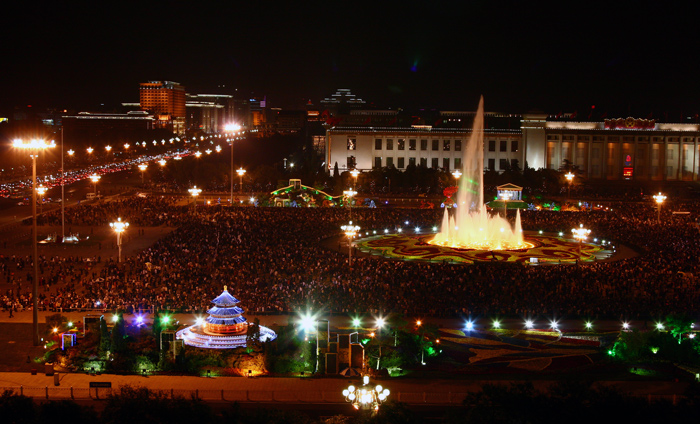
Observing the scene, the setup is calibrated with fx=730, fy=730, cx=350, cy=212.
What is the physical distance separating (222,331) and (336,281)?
932cm

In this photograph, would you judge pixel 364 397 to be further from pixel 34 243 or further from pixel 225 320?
pixel 34 243

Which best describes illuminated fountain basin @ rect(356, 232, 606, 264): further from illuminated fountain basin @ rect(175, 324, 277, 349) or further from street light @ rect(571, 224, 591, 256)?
illuminated fountain basin @ rect(175, 324, 277, 349)

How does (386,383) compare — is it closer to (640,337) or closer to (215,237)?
(640,337)

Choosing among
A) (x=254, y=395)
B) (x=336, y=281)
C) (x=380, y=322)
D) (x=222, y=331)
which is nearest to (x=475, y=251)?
(x=336, y=281)

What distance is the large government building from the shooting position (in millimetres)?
97250

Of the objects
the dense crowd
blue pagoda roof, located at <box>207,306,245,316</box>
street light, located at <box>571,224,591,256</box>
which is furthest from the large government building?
blue pagoda roof, located at <box>207,306,245,316</box>

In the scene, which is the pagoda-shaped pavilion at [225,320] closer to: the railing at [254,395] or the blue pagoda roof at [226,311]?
the blue pagoda roof at [226,311]

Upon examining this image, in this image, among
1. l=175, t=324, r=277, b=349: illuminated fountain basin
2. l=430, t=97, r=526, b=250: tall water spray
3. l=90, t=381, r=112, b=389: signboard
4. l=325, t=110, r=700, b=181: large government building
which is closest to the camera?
l=90, t=381, r=112, b=389: signboard

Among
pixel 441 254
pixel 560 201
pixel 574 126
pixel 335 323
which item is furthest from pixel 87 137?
pixel 335 323

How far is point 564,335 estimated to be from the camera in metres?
28.7

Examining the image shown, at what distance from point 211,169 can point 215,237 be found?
4535 centimetres

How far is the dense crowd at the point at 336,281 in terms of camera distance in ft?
104

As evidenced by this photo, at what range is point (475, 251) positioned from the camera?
158ft

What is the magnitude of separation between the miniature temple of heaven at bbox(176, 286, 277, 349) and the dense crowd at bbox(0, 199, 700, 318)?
505cm
